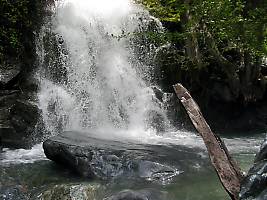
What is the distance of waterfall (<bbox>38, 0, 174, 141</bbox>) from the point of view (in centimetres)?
1239

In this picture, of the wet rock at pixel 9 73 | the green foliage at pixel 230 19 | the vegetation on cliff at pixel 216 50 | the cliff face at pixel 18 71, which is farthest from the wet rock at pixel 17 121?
the green foliage at pixel 230 19

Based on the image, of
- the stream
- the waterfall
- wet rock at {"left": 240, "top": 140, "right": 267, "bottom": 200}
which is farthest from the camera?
the waterfall

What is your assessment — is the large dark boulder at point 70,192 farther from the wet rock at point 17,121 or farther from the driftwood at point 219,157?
the wet rock at point 17,121

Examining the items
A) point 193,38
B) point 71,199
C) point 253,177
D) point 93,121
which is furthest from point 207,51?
point 253,177

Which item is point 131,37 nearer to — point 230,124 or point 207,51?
point 207,51

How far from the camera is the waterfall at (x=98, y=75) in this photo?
1239 cm

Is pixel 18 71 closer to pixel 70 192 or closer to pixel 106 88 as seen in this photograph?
pixel 106 88

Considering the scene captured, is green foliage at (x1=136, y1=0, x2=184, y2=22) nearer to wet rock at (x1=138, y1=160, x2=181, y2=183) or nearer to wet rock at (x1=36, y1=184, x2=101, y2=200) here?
wet rock at (x1=138, y1=160, x2=181, y2=183)

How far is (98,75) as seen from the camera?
44.2 feet

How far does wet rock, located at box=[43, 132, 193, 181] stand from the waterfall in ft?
10.6

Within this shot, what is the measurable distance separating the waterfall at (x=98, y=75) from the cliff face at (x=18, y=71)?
0.40m

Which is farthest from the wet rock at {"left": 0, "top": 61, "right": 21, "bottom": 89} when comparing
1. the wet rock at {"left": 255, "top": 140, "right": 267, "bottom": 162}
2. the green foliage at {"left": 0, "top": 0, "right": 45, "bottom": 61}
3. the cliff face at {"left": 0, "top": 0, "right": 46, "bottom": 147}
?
the wet rock at {"left": 255, "top": 140, "right": 267, "bottom": 162}

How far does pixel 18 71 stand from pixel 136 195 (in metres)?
7.36

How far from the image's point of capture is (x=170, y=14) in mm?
13016
